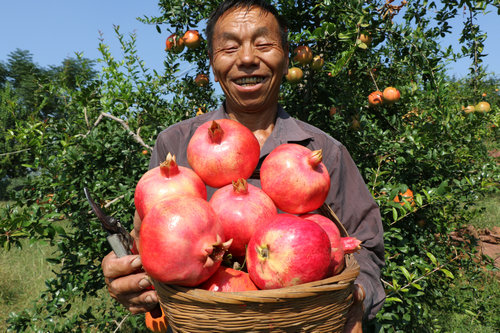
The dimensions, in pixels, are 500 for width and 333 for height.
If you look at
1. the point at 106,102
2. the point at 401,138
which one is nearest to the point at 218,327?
the point at 401,138

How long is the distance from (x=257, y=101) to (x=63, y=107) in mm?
1759

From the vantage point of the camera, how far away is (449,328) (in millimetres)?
3330

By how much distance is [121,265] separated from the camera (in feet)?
3.92

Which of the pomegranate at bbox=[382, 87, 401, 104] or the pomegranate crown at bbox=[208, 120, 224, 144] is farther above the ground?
the pomegranate crown at bbox=[208, 120, 224, 144]

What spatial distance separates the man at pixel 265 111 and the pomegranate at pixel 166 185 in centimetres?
49

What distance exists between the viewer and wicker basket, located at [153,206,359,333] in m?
0.84

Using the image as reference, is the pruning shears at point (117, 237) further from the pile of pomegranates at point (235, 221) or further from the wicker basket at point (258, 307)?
the wicker basket at point (258, 307)

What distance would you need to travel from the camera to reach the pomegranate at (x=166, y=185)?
3.76 feet

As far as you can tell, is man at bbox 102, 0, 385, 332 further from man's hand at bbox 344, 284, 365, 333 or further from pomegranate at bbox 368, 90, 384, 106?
pomegranate at bbox 368, 90, 384, 106

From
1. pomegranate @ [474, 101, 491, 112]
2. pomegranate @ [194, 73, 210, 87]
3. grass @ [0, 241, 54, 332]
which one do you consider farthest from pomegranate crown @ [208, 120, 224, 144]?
grass @ [0, 241, 54, 332]

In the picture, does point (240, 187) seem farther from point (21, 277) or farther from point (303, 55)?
point (21, 277)

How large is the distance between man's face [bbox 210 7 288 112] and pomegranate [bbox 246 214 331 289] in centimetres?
102

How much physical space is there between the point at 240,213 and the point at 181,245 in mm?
234

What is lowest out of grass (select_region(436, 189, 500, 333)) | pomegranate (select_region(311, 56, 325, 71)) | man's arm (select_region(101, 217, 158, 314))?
grass (select_region(436, 189, 500, 333))
